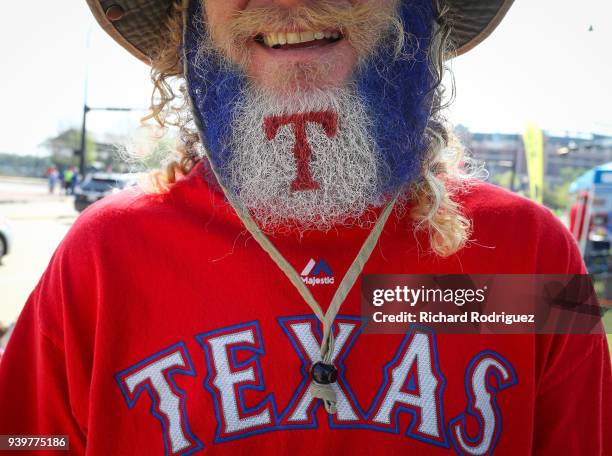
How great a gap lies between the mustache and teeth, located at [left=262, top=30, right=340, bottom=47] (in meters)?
0.02

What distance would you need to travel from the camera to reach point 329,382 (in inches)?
50.6

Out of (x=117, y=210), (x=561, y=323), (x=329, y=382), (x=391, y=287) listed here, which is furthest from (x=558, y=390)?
(x=117, y=210)

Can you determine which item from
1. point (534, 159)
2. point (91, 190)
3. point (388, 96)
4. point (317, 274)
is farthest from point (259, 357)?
point (91, 190)

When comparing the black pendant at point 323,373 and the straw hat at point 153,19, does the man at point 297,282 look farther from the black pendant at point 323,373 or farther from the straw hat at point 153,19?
the straw hat at point 153,19

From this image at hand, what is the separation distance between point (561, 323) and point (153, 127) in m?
1.50

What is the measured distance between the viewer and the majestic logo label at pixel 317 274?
1402mm

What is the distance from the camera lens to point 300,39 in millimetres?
1429

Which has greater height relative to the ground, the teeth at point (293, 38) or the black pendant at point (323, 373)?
the teeth at point (293, 38)

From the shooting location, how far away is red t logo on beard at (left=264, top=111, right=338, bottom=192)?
144 centimetres

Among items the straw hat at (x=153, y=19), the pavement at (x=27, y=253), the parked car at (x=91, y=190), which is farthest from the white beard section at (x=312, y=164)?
the parked car at (x=91, y=190)

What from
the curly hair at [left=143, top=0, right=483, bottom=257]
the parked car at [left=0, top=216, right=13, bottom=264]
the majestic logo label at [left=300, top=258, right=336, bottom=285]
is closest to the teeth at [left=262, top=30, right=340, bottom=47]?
the curly hair at [left=143, top=0, right=483, bottom=257]

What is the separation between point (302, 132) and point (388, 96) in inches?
10.9

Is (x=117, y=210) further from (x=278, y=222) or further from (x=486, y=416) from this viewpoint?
(x=486, y=416)

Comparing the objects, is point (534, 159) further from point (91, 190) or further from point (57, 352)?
point (91, 190)
